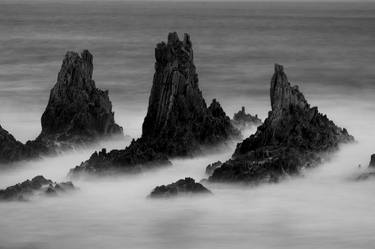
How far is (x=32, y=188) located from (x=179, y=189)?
401cm

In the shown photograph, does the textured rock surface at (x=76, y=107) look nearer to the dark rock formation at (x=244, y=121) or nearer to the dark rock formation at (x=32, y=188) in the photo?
the dark rock formation at (x=244, y=121)

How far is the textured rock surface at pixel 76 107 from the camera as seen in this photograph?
31.0 metres

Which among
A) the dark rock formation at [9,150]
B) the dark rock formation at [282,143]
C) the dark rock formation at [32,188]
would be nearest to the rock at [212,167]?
the dark rock formation at [282,143]

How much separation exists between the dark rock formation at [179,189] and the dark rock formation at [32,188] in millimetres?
2456

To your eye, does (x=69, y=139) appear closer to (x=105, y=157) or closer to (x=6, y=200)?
(x=105, y=157)

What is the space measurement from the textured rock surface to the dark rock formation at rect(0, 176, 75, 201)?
5.83 metres

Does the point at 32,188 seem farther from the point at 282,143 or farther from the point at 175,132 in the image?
the point at 282,143

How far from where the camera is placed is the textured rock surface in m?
31.0

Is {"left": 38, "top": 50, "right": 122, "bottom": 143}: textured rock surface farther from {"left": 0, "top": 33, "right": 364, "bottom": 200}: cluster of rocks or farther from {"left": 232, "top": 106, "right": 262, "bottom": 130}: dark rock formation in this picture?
{"left": 232, "top": 106, "right": 262, "bottom": 130}: dark rock formation

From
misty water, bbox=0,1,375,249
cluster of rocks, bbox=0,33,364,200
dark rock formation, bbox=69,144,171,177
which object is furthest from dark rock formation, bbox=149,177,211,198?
dark rock formation, bbox=69,144,171,177

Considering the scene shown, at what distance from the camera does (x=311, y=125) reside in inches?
1147

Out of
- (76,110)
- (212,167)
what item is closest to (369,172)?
(212,167)

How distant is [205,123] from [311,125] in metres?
3.47

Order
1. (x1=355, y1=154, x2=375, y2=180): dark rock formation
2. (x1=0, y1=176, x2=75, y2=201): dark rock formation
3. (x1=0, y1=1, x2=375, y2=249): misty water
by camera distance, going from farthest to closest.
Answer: (x1=355, y1=154, x2=375, y2=180): dark rock formation < (x1=0, y1=176, x2=75, y2=201): dark rock formation < (x1=0, y1=1, x2=375, y2=249): misty water
